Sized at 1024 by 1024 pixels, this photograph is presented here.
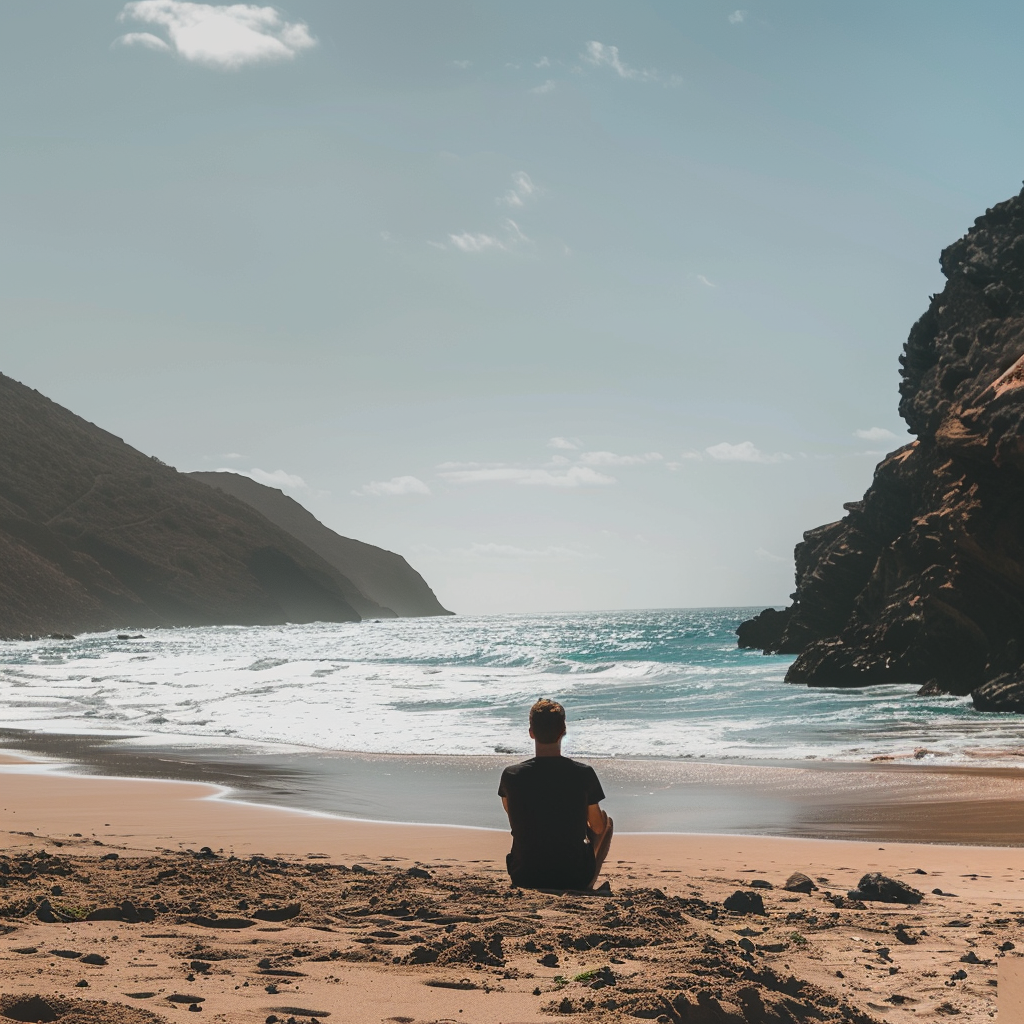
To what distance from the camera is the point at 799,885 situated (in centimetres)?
667

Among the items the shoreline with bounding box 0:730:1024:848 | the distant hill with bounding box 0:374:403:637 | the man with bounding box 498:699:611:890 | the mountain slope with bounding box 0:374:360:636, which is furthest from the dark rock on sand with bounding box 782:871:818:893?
the mountain slope with bounding box 0:374:360:636

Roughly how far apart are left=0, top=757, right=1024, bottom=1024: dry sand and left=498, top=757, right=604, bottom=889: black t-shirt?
21cm

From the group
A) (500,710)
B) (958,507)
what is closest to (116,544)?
(500,710)

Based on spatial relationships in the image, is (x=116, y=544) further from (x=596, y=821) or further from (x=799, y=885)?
(x=596, y=821)

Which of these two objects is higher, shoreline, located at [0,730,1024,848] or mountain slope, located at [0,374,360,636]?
mountain slope, located at [0,374,360,636]

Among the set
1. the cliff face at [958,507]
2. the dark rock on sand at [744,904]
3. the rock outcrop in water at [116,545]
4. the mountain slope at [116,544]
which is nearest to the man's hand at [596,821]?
the dark rock on sand at [744,904]

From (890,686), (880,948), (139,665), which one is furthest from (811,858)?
(139,665)

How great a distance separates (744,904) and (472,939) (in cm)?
213

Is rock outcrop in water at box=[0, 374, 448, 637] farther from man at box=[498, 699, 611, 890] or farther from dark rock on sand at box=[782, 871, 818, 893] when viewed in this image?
man at box=[498, 699, 611, 890]

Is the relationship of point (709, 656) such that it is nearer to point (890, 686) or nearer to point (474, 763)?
point (890, 686)

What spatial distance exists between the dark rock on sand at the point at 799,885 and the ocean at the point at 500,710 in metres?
9.73

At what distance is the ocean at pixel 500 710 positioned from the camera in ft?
59.0

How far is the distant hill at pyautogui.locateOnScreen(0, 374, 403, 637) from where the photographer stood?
10912 centimetres

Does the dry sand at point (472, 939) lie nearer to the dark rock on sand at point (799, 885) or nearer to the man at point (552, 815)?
the dark rock on sand at point (799, 885)
